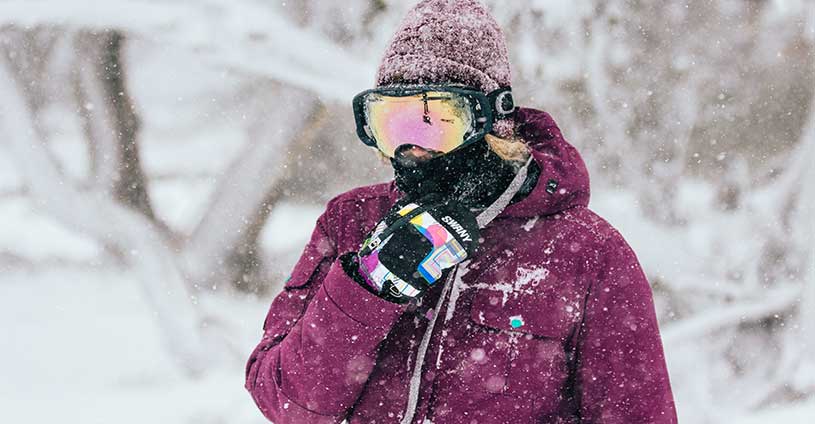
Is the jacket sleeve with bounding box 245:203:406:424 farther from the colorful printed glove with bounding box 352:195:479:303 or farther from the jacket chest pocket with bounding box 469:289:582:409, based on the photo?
the jacket chest pocket with bounding box 469:289:582:409

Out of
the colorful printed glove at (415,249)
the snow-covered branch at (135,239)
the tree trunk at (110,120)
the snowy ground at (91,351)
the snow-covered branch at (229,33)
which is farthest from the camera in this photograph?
the tree trunk at (110,120)

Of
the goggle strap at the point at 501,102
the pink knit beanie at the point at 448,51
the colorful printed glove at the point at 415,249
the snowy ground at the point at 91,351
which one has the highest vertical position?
the snowy ground at the point at 91,351

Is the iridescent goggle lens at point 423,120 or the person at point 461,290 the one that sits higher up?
the iridescent goggle lens at point 423,120

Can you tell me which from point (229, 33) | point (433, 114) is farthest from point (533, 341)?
point (229, 33)

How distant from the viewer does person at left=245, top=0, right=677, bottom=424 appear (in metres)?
1.18

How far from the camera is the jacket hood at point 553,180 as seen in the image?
49.4 inches

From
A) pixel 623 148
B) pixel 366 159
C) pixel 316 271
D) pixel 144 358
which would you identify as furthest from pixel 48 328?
Answer: pixel 316 271

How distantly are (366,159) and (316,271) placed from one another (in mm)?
7118

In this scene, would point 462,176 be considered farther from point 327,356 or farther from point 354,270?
point 327,356

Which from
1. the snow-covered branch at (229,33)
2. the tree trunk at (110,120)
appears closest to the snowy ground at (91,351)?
the tree trunk at (110,120)

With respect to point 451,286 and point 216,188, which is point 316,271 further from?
point 216,188

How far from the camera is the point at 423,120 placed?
1.32 m

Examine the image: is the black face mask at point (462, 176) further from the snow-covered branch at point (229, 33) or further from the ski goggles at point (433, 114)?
the snow-covered branch at point (229, 33)

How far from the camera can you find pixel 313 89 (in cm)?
513
